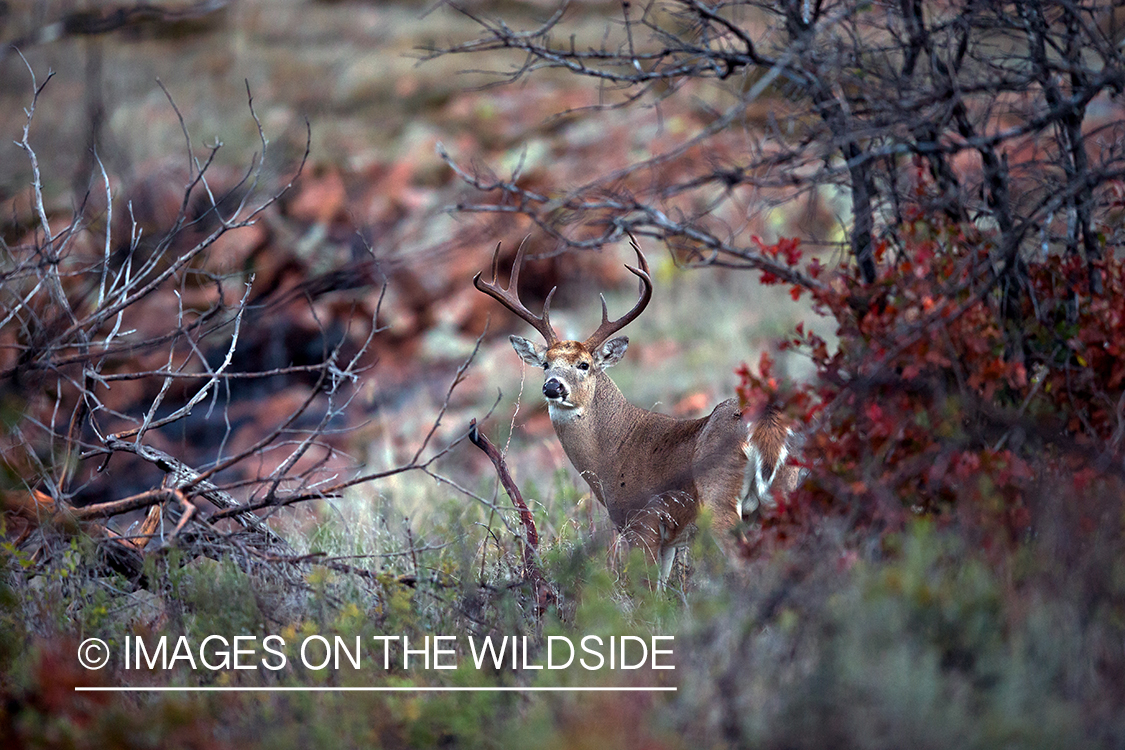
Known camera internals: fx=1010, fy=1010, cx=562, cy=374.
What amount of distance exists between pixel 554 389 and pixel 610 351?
65 cm

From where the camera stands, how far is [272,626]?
4258mm

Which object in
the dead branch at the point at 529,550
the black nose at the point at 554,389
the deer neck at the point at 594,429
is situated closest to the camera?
the dead branch at the point at 529,550

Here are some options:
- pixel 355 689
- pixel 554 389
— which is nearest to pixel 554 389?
pixel 554 389

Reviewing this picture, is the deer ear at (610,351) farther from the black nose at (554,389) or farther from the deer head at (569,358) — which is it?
the black nose at (554,389)

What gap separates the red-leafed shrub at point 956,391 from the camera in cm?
377

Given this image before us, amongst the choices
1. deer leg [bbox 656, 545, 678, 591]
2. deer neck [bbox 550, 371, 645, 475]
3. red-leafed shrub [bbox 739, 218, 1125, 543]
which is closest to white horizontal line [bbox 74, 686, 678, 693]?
red-leafed shrub [bbox 739, 218, 1125, 543]

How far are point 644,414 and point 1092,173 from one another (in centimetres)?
362

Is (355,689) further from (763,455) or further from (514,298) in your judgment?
(514,298)

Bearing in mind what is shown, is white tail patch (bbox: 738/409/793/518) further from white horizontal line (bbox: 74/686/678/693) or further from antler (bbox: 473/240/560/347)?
white horizontal line (bbox: 74/686/678/693)

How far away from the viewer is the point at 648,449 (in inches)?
262

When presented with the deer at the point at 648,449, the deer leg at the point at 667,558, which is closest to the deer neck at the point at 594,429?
the deer at the point at 648,449

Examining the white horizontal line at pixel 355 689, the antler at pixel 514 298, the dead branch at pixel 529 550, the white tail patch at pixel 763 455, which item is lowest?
the white horizontal line at pixel 355 689

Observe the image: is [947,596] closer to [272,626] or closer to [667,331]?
[272,626]

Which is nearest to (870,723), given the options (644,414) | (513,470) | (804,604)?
(804,604)
